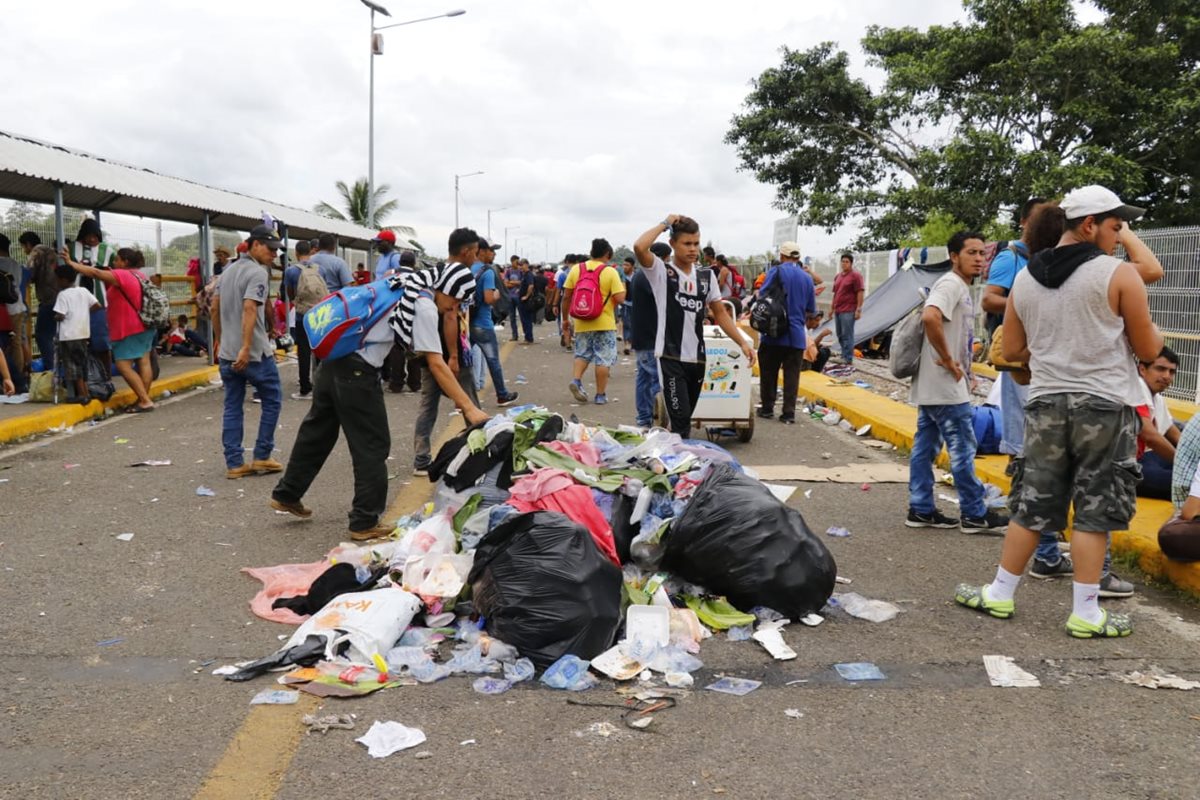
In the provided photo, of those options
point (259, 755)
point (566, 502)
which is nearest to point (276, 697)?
point (259, 755)

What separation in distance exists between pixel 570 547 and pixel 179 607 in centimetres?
191

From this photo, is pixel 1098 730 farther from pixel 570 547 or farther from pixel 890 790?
pixel 570 547

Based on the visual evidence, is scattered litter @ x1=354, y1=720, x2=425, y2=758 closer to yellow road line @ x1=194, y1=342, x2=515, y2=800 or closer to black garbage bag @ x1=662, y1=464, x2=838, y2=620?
yellow road line @ x1=194, y1=342, x2=515, y2=800

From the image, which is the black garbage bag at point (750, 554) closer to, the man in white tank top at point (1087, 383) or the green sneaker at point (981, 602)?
the green sneaker at point (981, 602)

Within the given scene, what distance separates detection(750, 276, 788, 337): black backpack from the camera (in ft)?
32.4

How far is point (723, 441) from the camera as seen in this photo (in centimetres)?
908

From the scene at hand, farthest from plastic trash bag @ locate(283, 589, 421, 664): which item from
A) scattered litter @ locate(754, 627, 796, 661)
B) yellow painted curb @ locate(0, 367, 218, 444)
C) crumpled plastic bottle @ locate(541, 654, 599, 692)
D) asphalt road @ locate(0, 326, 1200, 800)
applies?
yellow painted curb @ locate(0, 367, 218, 444)

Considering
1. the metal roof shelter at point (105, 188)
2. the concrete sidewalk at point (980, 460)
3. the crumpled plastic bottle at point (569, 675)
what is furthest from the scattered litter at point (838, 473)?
the metal roof shelter at point (105, 188)

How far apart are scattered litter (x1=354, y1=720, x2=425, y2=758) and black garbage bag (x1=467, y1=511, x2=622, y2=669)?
675mm

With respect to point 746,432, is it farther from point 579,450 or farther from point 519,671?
point 519,671

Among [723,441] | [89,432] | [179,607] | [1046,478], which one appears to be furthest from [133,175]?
[1046,478]

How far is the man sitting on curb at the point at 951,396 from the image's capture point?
18.9 feet

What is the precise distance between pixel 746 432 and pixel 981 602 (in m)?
4.52

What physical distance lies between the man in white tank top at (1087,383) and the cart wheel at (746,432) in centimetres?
455
